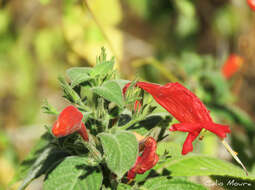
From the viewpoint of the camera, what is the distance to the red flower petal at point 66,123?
0.55m

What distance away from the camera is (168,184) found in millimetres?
677

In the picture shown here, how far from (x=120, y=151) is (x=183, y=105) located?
6.6 inches

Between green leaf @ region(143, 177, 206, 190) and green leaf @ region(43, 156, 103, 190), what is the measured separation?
124mm

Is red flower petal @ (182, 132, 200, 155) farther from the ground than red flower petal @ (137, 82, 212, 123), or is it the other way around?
red flower petal @ (137, 82, 212, 123)

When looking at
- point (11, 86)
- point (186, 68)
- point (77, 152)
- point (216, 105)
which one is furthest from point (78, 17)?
point (77, 152)

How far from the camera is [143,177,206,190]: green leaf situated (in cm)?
66

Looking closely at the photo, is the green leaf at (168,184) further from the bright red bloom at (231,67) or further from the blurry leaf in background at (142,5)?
the blurry leaf in background at (142,5)

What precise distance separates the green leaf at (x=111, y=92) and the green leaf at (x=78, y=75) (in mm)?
26

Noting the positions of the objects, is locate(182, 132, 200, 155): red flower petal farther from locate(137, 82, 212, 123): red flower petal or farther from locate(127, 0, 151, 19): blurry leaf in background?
locate(127, 0, 151, 19): blurry leaf in background

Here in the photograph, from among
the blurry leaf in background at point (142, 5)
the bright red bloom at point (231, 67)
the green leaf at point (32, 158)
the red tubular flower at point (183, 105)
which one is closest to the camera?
the red tubular flower at point (183, 105)

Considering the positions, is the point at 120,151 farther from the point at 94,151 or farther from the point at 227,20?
the point at 227,20

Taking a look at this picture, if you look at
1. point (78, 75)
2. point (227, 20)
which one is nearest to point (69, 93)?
point (78, 75)

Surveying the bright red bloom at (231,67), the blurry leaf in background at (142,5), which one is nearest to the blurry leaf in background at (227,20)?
the blurry leaf in background at (142,5)

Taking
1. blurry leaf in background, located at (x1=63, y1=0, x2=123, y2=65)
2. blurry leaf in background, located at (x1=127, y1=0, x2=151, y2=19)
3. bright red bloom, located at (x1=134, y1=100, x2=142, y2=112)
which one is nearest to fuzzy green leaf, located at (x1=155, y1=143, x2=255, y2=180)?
bright red bloom, located at (x1=134, y1=100, x2=142, y2=112)
